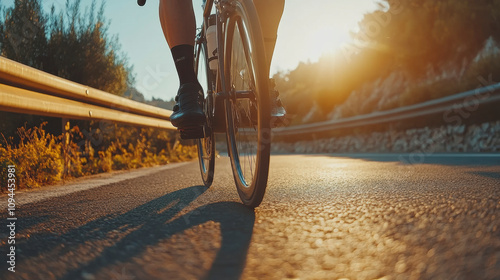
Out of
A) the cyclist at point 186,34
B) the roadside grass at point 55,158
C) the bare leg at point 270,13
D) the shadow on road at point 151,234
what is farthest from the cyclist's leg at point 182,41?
the roadside grass at point 55,158

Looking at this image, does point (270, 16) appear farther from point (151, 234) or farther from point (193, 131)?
point (151, 234)

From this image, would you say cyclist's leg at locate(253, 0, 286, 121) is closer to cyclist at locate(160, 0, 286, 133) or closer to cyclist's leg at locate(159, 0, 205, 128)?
cyclist at locate(160, 0, 286, 133)

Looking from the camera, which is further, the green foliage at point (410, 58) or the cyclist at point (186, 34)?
the green foliage at point (410, 58)

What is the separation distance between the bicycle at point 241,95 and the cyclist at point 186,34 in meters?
0.16

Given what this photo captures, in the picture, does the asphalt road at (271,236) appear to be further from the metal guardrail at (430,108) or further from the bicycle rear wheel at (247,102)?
the metal guardrail at (430,108)

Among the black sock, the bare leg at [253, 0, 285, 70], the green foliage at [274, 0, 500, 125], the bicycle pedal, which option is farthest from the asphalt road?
the green foliage at [274, 0, 500, 125]

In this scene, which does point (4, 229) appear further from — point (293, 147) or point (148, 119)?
point (293, 147)

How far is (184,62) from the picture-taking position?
10.8 ft

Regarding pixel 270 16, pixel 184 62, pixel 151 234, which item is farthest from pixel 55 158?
pixel 151 234

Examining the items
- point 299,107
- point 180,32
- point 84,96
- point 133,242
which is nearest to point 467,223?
point 133,242

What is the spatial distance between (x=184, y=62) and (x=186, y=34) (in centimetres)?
21

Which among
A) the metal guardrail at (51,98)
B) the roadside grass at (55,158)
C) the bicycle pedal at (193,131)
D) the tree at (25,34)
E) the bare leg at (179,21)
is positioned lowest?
the roadside grass at (55,158)

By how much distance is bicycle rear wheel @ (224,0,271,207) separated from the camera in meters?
2.24

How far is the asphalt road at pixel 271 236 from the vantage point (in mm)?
1308
